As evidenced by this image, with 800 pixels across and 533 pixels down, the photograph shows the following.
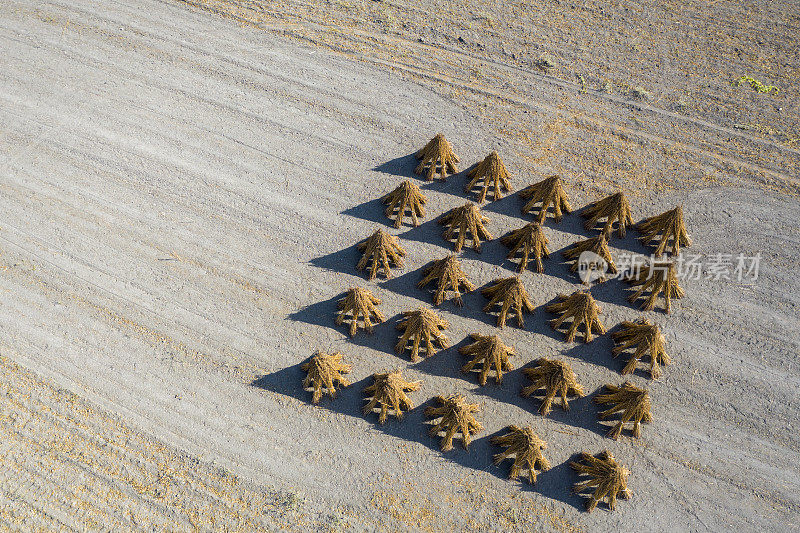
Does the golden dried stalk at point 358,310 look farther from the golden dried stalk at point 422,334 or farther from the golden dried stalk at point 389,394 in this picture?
the golden dried stalk at point 389,394

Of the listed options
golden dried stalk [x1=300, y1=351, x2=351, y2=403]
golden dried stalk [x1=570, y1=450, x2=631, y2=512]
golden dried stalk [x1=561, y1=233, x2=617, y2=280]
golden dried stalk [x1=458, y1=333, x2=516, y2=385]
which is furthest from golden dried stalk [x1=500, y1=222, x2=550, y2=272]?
golden dried stalk [x1=300, y1=351, x2=351, y2=403]

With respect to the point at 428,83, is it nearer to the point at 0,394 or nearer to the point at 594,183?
the point at 594,183

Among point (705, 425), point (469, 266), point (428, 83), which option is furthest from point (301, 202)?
point (705, 425)

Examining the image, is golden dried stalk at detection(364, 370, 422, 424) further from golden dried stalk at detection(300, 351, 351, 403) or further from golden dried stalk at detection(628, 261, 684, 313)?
golden dried stalk at detection(628, 261, 684, 313)

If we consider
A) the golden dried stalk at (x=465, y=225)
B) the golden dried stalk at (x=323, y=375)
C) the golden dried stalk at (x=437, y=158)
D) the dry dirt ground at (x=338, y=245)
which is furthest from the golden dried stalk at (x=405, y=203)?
the golden dried stalk at (x=323, y=375)

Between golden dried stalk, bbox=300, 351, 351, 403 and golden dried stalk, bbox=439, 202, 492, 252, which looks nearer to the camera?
golden dried stalk, bbox=300, 351, 351, 403

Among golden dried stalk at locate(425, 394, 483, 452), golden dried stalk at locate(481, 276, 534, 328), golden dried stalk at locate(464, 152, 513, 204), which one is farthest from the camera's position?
golden dried stalk at locate(464, 152, 513, 204)
